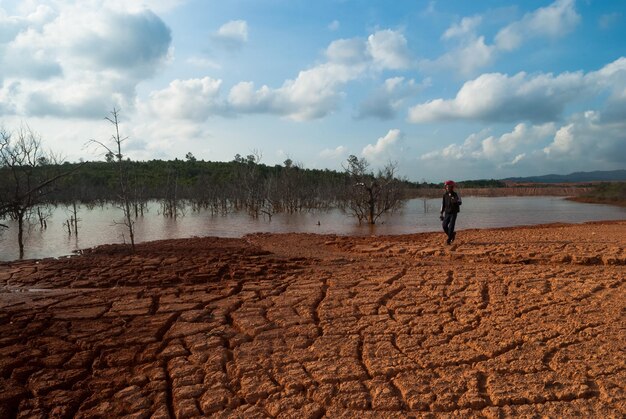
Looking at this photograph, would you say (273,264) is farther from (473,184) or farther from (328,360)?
(473,184)

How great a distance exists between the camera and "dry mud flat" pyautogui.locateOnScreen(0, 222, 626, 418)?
3.29 m

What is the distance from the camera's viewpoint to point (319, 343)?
14.2ft

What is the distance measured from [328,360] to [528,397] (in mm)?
1706

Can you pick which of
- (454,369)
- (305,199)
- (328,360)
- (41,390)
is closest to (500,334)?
(454,369)

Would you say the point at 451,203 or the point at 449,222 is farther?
the point at 449,222

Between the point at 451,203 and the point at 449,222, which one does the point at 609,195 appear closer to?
the point at 449,222

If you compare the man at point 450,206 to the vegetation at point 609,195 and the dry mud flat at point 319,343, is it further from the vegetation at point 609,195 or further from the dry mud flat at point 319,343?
the vegetation at point 609,195

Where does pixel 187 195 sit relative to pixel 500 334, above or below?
above

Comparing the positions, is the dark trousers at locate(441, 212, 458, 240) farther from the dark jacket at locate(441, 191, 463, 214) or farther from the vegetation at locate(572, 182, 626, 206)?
the vegetation at locate(572, 182, 626, 206)

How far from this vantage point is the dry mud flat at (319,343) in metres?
3.29

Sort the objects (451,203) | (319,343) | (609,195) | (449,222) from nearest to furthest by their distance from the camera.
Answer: (319,343)
(451,203)
(449,222)
(609,195)

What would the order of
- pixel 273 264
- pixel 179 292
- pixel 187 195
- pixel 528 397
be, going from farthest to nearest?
pixel 187 195 < pixel 273 264 < pixel 179 292 < pixel 528 397

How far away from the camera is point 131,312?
5.46 meters

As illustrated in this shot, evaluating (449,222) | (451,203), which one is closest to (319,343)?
(451,203)
